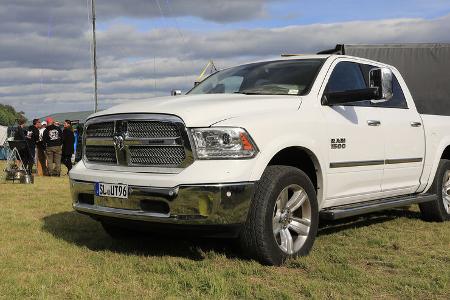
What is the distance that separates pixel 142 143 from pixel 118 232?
1.43 m

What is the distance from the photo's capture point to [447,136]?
6.96m

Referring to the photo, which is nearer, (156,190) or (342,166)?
(156,190)

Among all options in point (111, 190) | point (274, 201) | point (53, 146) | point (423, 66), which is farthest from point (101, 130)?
point (53, 146)

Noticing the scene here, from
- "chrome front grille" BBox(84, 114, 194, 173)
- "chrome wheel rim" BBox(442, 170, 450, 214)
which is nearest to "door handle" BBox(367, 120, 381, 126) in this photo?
"chrome wheel rim" BBox(442, 170, 450, 214)

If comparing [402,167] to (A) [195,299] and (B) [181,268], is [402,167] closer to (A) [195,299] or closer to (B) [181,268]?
(B) [181,268]

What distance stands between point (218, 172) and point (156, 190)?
513 mm

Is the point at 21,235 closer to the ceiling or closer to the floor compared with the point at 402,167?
closer to the floor

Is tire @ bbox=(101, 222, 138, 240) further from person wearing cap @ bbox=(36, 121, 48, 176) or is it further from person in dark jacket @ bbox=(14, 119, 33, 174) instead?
person wearing cap @ bbox=(36, 121, 48, 176)

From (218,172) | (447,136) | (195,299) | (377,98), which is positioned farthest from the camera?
(447,136)

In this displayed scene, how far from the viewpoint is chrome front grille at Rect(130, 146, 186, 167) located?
4.30 m

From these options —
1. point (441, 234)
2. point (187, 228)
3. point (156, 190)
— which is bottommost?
point (441, 234)

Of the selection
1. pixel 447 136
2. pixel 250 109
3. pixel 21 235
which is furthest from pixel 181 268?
pixel 447 136

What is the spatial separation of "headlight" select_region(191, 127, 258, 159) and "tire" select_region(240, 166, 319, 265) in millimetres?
325

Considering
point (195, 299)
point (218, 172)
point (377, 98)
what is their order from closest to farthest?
point (195, 299), point (218, 172), point (377, 98)
